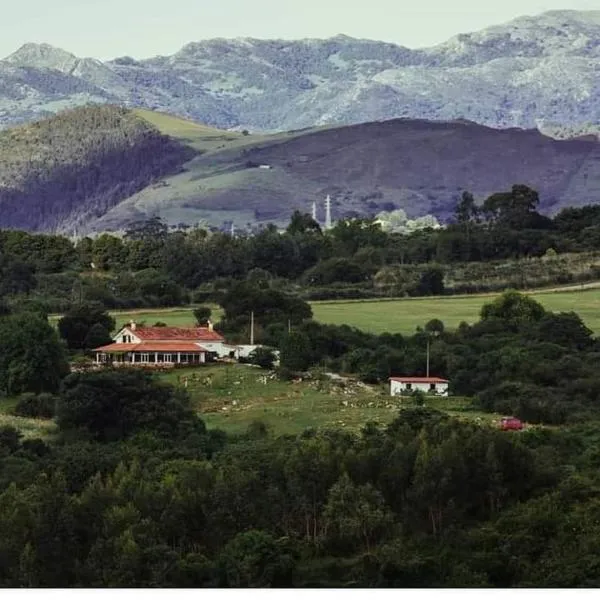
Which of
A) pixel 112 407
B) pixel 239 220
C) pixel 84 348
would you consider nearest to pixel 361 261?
pixel 84 348

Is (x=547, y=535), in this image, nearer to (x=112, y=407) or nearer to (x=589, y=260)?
(x=112, y=407)

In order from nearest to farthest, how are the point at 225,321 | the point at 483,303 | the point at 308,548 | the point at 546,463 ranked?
1. the point at 308,548
2. the point at 546,463
3. the point at 225,321
4. the point at 483,303

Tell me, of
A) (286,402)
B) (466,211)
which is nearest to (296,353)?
(286,402)

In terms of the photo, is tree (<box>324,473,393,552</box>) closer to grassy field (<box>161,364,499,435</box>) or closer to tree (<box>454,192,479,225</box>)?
grassy field (<box>161,364,499,435</box>)

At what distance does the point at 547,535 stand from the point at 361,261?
27.5 m

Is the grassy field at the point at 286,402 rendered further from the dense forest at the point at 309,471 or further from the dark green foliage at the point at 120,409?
the dark green foliage at the point at 120,409

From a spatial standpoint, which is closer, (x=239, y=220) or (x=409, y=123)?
(x=239, y=220)

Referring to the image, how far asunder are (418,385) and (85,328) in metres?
5.79

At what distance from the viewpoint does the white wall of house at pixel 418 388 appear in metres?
21.4

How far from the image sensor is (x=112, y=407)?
58.8ft

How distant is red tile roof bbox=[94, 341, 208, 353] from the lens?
23.5 m

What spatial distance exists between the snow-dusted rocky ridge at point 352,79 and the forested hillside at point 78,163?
158 feet

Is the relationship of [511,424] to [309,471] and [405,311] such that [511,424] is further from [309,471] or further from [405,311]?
[405,311]

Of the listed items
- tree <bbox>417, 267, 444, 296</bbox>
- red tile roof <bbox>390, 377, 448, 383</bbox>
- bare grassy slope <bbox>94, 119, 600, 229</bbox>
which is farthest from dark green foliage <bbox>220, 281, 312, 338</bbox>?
bare grassy slope <bbox>94, 119, 600, 229</bbox>
